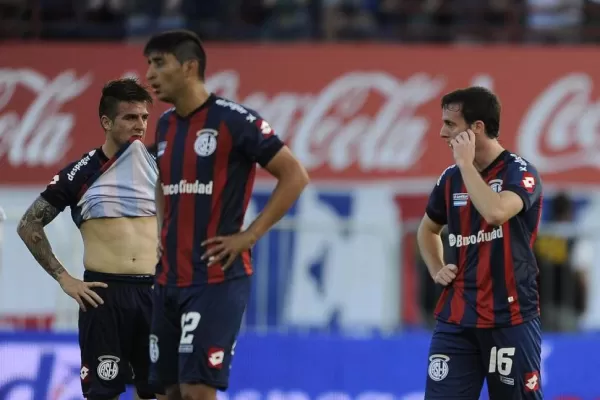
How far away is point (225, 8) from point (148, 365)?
9.81 metres

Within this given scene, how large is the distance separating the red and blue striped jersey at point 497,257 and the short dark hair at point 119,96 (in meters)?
2.01

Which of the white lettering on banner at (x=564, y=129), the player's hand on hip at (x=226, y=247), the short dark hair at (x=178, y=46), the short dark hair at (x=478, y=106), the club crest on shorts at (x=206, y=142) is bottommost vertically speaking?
the player's hand on hip at (x=226, y=247)

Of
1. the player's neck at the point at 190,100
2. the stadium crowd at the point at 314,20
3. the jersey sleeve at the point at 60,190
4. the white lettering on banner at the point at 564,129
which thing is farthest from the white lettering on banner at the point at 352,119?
the player's neck at the point at 190,100

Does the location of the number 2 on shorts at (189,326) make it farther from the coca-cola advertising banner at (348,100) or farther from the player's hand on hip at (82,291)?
the coca-cola advertising banner at (348,100)

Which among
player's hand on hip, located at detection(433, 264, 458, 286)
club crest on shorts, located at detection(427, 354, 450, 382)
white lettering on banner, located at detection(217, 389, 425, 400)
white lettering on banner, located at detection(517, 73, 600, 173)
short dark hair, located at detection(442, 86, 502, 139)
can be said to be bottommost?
white lettering on banner, located at detection(217, 389, 425, 400)

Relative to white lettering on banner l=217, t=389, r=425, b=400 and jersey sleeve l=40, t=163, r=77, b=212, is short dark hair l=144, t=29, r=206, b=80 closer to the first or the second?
jersey sleeve l=40, t=163, r=77, b=212

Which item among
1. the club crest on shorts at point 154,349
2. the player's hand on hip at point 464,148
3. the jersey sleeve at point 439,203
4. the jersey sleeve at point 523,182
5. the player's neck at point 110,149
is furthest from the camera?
the player's neck at point 110,149

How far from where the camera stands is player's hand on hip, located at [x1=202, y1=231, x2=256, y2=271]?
6.38 meters

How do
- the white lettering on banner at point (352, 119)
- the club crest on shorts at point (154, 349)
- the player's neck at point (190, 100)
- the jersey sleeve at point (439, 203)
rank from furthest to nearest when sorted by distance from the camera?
the white lettering on banner at point (352, 119) → the jersey sleeve at point (439, 203) → the club crest on shorts at point (154, 349) → the player's neck at point (190, 100)

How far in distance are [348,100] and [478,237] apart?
9154 mm

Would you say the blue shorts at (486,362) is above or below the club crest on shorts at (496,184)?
below

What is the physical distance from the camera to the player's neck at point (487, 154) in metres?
7.08

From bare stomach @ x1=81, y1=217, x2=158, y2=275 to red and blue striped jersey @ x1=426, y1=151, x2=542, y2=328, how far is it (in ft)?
6.19

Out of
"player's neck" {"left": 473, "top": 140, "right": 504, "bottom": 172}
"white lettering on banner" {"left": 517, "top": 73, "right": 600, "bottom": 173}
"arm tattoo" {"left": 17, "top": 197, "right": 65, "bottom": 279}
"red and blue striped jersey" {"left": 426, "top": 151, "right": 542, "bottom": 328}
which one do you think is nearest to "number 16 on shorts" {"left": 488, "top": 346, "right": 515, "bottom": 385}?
"red and blue striped jersey" {"left": 426, "top": 151, "right": 542, "bottom": 328}
